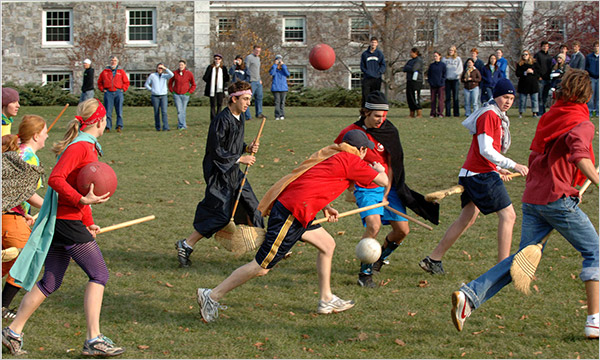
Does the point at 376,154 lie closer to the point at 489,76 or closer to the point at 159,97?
the point at 159,97

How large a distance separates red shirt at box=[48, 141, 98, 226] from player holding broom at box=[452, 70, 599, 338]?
302cm

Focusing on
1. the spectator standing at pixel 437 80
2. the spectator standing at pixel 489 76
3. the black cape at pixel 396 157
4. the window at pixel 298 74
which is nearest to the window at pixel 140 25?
the window at pixel 298 74

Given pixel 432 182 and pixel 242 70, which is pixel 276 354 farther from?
pixel 242 70

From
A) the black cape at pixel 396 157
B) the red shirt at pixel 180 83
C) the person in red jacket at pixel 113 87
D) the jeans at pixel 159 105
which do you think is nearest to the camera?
the black cape at pixel 396 157

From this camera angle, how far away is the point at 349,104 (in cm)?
3062

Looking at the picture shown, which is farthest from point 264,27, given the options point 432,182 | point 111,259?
point 111,259

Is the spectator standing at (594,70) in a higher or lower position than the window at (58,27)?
lower

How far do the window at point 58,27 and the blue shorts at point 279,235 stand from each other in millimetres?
32599

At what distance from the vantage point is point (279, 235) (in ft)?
20.8

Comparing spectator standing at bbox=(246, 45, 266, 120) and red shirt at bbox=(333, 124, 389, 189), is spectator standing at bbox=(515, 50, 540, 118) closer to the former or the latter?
spectator standing at bbox=(246, 45, 266, 120)

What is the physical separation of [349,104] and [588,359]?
2536cm

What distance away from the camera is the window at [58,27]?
36250 millimetres

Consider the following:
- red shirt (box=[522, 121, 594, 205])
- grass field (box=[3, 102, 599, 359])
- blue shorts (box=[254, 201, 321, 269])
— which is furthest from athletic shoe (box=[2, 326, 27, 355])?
red shirt (box=[522, 121, 594, 205])

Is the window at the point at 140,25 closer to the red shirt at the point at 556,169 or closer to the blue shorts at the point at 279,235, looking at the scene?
the blue shorts at the point at 279,235
